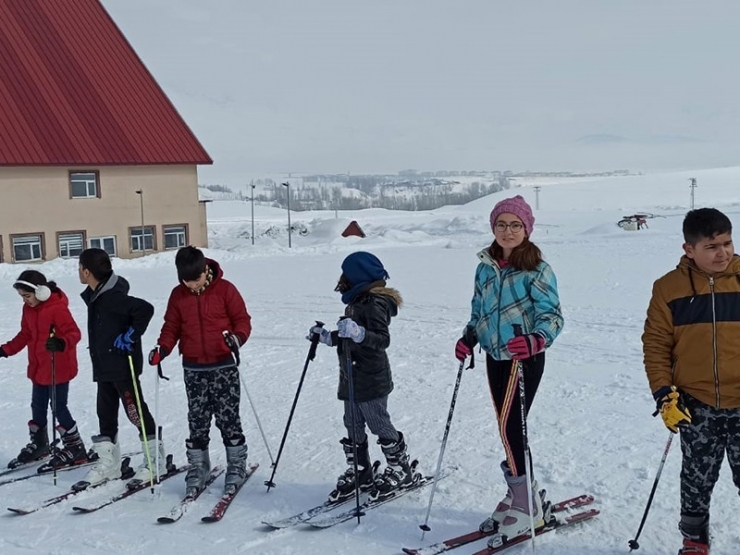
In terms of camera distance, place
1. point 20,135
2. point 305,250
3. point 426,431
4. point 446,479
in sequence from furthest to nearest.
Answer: point 305,250 < point 20,135 < point 426,431 < point 446,479

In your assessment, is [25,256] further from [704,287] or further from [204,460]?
[704,287]

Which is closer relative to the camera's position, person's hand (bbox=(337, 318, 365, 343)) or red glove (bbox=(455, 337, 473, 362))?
red glove (bbox=(455, 337, 473, 362))

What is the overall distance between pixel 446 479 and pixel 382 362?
3.14 feet

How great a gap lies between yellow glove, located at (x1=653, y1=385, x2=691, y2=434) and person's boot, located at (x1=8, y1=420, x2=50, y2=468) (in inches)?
174

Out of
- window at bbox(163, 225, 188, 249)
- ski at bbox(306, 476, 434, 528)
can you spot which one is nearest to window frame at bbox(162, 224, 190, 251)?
window at bbox(163, 225, 188, 249)

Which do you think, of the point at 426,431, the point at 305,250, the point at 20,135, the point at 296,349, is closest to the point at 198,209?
the point at 305,250

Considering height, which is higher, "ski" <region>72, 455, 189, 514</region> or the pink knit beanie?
the pink knit beanie

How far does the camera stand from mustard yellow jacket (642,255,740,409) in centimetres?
316

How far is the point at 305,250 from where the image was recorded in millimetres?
24703

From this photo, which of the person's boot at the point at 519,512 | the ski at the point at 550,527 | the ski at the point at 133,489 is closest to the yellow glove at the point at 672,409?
the person's boot at the point at 519,512

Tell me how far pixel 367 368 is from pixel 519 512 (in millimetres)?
1195

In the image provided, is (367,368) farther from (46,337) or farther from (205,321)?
(46,337)

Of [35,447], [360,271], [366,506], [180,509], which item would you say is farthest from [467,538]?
[35,447]

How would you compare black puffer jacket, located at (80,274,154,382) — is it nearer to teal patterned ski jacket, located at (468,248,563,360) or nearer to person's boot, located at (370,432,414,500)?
person's boot, located at (370,432,414,500)
